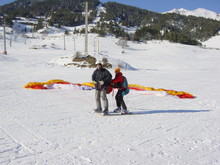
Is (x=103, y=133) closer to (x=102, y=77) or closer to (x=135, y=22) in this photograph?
(x=102, y=77)

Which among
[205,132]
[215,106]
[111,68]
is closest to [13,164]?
[205,132]

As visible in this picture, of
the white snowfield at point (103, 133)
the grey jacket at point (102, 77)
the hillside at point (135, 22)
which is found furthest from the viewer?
the hillside at point (135, 22)

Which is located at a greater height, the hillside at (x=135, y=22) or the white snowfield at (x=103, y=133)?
the hillside at (x=135, y=22)

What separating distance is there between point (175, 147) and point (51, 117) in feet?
12.1

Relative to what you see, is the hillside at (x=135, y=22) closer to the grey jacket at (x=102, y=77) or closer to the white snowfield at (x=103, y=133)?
the white snowfield at (x=103, y=133)

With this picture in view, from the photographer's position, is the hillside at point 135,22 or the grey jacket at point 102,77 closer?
the grey jacket at point 102,77

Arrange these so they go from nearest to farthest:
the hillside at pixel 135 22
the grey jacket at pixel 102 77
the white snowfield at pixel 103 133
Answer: the white snowfield at pixel 103 133
the grey jacket at pixel 102 77
the hillside at pixel 135 22

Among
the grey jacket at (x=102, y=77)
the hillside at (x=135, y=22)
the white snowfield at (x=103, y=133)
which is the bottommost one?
the white snowfield at (x=103, y=133)

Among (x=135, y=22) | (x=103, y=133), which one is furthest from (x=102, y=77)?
(x=135, y=22)

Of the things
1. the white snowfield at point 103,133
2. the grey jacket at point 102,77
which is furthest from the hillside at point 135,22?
the grey jacket at point 102,77

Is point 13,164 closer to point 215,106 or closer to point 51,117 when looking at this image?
point 51,117

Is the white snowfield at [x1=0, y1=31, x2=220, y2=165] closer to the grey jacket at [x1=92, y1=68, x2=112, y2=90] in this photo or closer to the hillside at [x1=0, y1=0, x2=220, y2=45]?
the grey jacket at [x1=92, y1=68, x2=112, y2=90]

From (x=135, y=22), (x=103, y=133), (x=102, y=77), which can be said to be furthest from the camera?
(x=135, y=22)

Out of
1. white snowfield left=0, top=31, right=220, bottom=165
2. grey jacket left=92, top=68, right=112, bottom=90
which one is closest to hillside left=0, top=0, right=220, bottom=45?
white snowfield left=0, top=31, right=220, bottom=165
